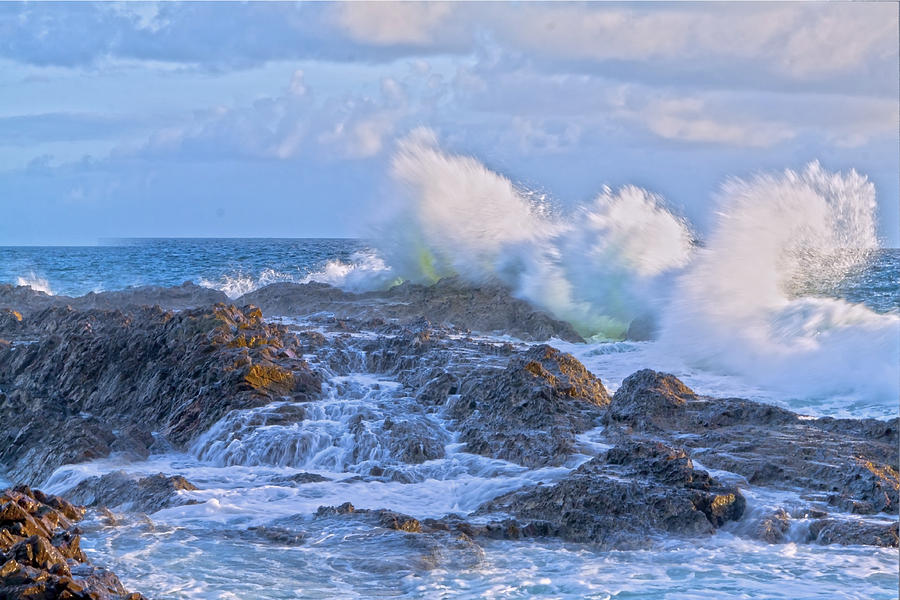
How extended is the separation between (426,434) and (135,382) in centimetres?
351

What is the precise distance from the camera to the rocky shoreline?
6.48 metres

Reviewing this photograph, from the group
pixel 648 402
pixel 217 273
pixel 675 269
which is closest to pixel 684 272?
pixel 675 269

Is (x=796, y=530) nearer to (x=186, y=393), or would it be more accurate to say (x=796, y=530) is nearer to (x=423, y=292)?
(x=186, y=393)

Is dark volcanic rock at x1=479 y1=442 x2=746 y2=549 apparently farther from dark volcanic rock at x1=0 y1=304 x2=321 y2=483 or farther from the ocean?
dark volcanic rock at x1=0 y1=304 x2=321 y2=483

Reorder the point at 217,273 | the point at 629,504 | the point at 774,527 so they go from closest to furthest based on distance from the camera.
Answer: the point at 774,527 → the point at 629,504 → the point at 217,273

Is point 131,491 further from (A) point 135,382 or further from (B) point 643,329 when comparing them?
(B) point 643,329

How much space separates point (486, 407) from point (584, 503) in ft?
8.76

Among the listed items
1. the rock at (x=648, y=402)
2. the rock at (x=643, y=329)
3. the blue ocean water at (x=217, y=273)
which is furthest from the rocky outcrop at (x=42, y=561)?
the blue ocean water at (x=217, y=273)

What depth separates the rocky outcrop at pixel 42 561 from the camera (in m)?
4.76

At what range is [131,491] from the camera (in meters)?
7.50

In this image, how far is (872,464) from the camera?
723cm

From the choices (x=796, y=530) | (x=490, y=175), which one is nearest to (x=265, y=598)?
(x=796, y=530)

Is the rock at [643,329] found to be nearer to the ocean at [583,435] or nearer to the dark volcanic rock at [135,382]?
the ocean at [583,435]

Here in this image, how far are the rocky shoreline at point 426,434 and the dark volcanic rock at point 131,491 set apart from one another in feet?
0.07
